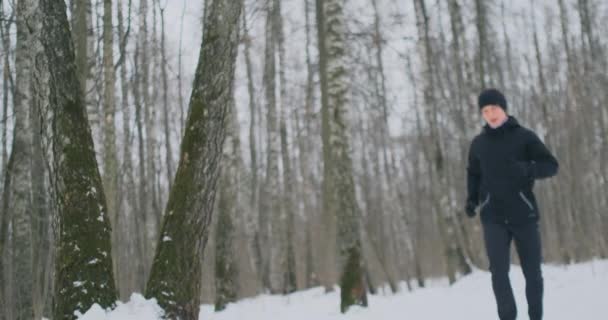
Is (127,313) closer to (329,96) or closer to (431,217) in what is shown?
(329,96)

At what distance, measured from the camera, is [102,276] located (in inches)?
177

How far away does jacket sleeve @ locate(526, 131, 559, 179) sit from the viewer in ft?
14.2

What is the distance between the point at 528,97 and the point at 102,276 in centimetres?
3381

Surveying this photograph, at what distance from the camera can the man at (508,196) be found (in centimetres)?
→ 435

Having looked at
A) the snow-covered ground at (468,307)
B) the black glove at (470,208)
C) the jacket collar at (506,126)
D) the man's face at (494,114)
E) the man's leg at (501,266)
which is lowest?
the snow-covered ground at (468,307)

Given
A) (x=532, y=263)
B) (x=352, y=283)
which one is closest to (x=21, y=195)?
(x=352, y=283)

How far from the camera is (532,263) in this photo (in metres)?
4.37

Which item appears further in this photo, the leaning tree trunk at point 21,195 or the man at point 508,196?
the leaning tree trunk at point 21,195

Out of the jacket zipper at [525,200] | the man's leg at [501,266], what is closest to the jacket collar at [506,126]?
the jacket zipper at [525,200]

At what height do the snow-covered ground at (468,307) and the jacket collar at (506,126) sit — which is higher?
the jacket collar at (506,126)

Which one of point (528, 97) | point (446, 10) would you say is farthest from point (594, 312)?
point (528, 97)

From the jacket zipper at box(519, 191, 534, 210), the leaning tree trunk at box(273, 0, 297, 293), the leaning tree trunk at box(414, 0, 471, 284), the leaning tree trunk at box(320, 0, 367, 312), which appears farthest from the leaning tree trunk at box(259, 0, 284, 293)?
the jacket zipper at box(519, 191, 534, 210)

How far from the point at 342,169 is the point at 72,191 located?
5.26 metres

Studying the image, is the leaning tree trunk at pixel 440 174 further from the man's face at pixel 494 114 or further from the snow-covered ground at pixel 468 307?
the man's face at pixel 494 114
